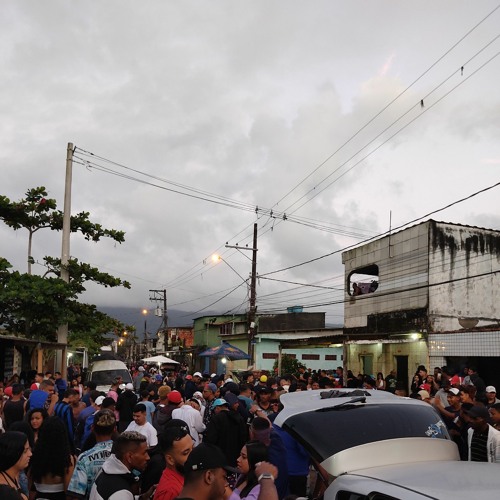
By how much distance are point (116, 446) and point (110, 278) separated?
56.1ft

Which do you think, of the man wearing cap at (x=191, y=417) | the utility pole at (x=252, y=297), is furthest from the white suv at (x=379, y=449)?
the utility pole at (x=252, y=297)

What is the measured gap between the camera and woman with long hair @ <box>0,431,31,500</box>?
3.94m

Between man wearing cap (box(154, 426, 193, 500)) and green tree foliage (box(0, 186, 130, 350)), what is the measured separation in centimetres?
1594

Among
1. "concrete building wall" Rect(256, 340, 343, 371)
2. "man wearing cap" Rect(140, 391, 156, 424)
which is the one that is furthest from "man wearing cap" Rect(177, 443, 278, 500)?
"concrete building wall" Rect(256, 340, 343, 371)

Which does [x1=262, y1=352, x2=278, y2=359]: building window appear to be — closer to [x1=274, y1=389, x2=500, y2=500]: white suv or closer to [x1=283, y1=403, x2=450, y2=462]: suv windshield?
[x1=274, y1=389, x2=500, y2=500]: white suv

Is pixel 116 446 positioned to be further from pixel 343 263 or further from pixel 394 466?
pixel 343 263

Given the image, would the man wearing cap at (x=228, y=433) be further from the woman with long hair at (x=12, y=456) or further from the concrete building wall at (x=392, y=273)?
the concrete building wall at (x=392, y=273)

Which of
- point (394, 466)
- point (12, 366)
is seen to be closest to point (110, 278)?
point (12, 366)

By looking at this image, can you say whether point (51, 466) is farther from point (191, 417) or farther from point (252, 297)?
point (252, 297)

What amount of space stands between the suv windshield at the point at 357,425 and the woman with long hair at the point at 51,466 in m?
2.10

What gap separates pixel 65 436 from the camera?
15.8ft

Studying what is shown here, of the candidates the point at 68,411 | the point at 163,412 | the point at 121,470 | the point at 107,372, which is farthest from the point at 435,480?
the point at 107,372

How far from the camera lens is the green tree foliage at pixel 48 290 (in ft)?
62.3

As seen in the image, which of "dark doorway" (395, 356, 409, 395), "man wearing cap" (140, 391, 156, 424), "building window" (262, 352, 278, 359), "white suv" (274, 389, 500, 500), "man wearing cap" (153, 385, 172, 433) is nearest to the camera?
"white suv" (274, 389, 500, 500)
